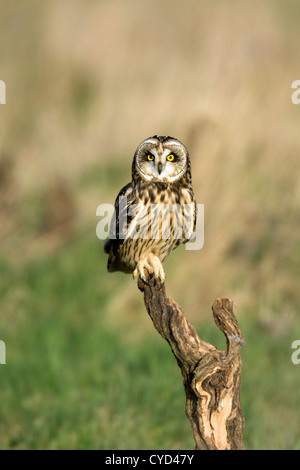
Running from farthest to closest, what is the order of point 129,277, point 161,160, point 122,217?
point 129,277
point 122,217
point 161,160

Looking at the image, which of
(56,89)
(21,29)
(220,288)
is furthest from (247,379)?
(21,29)

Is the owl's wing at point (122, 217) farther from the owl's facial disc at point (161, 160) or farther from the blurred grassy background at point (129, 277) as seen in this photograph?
the blurred grassy background at point (129, 277)

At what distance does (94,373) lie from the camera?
5961mm

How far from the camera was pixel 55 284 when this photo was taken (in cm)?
730

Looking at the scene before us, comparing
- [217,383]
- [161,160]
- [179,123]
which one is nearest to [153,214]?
[161,160]

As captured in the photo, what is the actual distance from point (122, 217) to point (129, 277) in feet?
10.7

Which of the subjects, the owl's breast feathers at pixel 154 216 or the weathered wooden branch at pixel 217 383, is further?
the owl's breast feathers at pixel 154 216

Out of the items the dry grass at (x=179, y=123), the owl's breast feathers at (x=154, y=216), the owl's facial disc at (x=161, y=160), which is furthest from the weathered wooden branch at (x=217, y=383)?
the dry grass at (x=179, y=123)

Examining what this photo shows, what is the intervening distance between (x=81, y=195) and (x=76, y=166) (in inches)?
21.6

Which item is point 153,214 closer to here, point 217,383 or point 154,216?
point 154,216

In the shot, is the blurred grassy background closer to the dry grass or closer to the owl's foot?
the dry grass

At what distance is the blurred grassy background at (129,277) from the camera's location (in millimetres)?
5293

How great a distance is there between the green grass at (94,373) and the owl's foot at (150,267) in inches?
59.9
